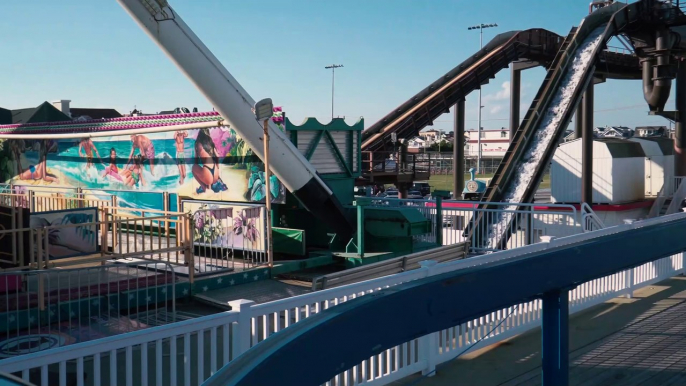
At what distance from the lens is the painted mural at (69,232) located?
448 inches

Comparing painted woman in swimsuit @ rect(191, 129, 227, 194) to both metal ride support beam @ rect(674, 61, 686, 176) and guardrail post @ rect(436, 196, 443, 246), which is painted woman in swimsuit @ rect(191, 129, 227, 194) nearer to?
guardrail post @ rect(436, 196, 443, 246)

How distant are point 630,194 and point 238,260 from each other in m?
18.8

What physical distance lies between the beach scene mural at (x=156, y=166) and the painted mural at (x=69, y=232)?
279cm

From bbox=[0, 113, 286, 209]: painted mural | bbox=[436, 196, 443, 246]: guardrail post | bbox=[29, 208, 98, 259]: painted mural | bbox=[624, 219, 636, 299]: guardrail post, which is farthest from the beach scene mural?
bbox=[624, 219, 636, 299]: guardrail post

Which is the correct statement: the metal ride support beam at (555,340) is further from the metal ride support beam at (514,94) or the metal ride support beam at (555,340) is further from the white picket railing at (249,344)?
the metal ride support beam at (514,94)

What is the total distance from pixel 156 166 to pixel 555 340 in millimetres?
13158

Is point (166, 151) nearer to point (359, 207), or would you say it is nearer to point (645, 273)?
point (359, 207)

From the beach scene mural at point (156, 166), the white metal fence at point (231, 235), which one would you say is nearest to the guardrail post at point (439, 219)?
the beach scene mural at point (156, 166)

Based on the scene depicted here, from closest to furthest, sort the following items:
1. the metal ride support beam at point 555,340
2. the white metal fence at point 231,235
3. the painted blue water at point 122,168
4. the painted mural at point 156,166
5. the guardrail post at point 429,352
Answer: the metal ride support beam at point 555,340, the guardrail post at point 429,352, the white metal fence at point 231,235, the painted mural at point 156,166, the painted blue water at point 122,168

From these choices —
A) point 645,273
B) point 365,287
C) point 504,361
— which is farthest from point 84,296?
point 645,273

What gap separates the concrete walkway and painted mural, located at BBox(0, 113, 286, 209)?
248 inches

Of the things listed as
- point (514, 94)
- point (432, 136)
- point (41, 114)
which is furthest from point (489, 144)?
point (41, 114)

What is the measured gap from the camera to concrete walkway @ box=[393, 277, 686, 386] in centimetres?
659

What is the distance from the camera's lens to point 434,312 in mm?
2496
